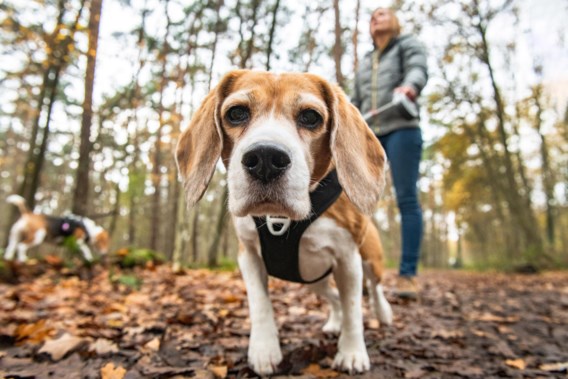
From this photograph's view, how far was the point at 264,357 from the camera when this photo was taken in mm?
2191

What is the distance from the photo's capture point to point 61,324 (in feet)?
11.0

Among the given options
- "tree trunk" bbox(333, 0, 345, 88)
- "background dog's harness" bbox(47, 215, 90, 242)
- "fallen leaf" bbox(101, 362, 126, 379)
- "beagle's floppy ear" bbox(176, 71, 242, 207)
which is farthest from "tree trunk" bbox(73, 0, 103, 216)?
"fallen leaf" bbox(101, 362, 126, 379)

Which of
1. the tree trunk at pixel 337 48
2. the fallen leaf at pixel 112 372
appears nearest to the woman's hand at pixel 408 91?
the fallen leaf at pixel 112 372

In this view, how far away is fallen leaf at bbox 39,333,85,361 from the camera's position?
8.11ft

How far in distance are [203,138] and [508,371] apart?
2.27 m

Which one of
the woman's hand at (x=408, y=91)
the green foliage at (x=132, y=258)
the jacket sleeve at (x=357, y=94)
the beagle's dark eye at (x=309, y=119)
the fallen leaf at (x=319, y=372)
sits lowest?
the fallen leaf at (x=319, y=372)

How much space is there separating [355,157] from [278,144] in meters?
0.57

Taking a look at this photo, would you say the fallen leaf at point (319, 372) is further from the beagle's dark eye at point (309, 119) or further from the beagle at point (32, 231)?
the beagle at point (32, 231)

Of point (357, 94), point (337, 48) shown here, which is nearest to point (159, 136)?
point (337, 48)

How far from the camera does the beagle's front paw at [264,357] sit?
2.18 metres

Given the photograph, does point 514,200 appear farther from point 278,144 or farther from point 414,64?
point 278,144

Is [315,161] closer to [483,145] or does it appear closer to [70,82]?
[70,82]

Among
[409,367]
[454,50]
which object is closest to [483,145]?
[454,50]

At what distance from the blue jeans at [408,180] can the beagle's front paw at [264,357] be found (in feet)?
7.72
